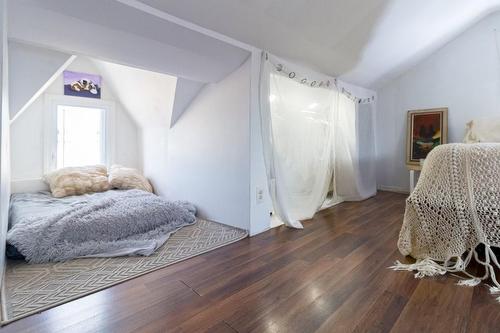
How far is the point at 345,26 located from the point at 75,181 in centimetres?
359

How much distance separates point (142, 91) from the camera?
10.9ft

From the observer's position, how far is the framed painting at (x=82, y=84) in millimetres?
3590

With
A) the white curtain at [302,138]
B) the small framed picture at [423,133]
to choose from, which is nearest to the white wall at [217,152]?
the white curtain at [302,138]

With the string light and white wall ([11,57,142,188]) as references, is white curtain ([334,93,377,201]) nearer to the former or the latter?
the string light

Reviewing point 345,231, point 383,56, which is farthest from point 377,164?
point 345,231

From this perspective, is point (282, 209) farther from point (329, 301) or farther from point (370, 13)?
point (370, 13)

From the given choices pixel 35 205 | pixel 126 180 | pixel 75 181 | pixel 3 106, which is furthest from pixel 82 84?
pixel 3 106

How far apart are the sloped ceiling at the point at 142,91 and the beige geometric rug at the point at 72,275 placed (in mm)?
1660

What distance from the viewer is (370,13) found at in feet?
8.53

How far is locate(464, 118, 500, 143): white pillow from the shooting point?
136 inches

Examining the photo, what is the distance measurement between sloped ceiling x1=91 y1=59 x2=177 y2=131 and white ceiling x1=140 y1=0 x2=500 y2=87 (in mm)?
1058

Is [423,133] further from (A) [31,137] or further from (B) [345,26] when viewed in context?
(A) [31,137]

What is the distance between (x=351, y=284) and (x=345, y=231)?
1056 millimetres

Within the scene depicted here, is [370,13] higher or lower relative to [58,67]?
higher
